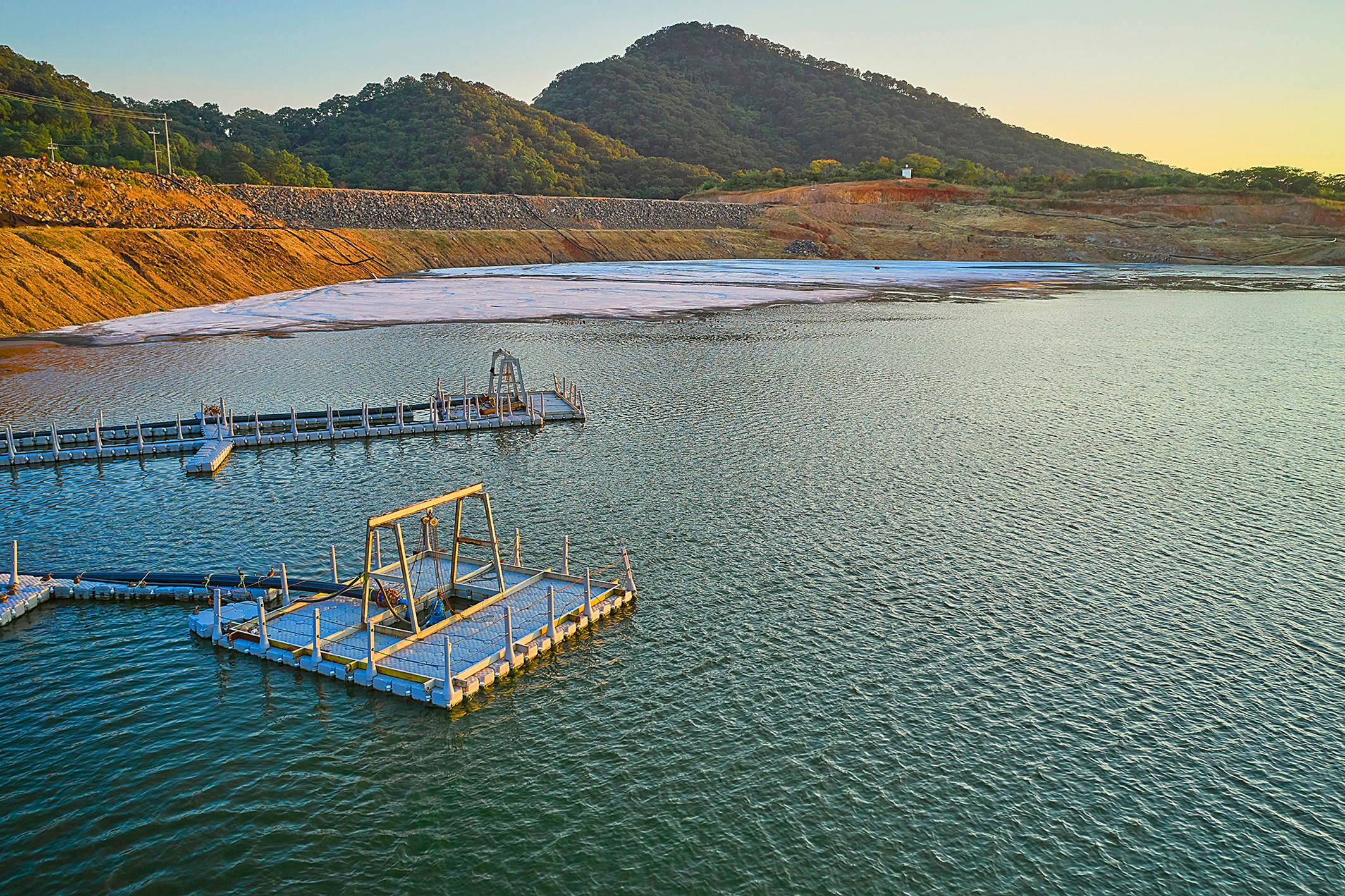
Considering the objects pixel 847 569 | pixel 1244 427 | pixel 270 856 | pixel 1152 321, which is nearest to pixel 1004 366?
pixel 1244 427

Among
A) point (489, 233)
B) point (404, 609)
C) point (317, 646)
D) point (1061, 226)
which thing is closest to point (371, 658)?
point (317, 646)

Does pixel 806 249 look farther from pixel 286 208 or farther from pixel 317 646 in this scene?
pixel 317 646

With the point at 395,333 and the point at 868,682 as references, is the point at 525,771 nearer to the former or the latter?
the point at 868,682

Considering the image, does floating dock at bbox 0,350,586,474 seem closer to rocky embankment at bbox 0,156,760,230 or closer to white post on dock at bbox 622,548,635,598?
white post on dock at bbox 622,548,635,598

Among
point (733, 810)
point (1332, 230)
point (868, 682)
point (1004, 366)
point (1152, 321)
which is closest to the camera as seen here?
point (733, 810)

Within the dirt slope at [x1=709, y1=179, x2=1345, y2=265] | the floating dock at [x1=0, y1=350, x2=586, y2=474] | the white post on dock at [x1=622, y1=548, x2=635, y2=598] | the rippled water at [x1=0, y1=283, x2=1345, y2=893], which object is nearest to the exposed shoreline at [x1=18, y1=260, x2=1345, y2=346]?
the dirt slope at [x1=709, y1=179, x2=1345, y2=265]

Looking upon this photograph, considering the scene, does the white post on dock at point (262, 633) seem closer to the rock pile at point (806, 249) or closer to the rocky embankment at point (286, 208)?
the rocky embankment at point (286, 208)
